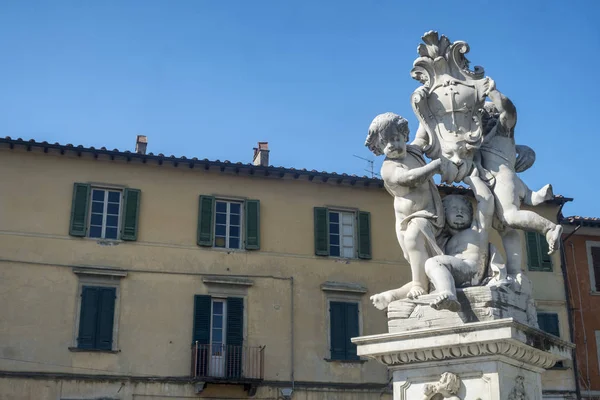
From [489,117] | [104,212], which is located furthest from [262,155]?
[489,117]

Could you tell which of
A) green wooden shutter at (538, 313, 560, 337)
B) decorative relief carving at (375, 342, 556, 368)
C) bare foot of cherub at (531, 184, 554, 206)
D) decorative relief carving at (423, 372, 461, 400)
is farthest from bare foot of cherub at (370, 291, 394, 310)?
green wooden shutter at (538, 313, 560, 337)

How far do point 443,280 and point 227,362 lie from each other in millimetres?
20010

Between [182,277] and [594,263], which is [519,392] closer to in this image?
[182,277]

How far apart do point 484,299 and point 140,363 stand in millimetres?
20354

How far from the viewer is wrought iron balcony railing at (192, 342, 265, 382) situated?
26359 millimetres

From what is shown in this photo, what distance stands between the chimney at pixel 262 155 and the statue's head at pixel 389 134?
2290 centimetres

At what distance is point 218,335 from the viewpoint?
27078mm

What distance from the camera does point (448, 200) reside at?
26.8 feet

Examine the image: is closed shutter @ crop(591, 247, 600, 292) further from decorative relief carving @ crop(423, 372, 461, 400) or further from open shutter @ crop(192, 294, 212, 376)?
decorative relief carving @ crop(423, 372, 461, 400)

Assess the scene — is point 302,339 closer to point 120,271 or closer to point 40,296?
point 120,271

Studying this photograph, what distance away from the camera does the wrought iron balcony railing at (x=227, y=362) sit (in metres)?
26.4

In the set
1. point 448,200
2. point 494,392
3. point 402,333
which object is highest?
point 448,200

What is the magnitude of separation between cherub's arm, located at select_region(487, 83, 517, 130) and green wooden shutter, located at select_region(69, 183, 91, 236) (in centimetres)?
2032

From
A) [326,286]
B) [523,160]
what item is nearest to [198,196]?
[326,286]
